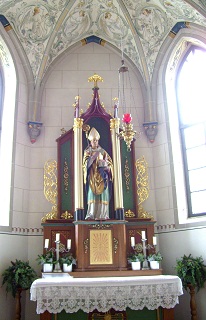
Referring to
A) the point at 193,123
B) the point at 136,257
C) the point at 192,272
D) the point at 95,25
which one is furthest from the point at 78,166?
the point at 95,25

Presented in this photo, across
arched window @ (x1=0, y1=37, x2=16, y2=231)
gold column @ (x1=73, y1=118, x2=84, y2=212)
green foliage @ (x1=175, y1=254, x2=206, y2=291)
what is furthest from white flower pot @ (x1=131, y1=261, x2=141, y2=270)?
arched window @ (x1=0, y1=37, x2=16, y2=231)

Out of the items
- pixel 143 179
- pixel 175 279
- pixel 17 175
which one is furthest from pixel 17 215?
pixel 175 279

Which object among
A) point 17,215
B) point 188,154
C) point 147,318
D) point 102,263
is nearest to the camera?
point 147,318

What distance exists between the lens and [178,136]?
10.2 m

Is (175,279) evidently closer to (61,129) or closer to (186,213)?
(186,213)

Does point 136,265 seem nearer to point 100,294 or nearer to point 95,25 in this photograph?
point 100,294

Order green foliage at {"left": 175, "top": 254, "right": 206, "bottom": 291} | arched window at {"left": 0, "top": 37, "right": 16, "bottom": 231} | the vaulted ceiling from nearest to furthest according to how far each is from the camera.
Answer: green foliage at {"left": 175, "top": 254, "right": 206, "bottom": 291}
arched window at {"left": 0, "top": 37, "right": 16, "bottom": 231}
the vaulted ceiling

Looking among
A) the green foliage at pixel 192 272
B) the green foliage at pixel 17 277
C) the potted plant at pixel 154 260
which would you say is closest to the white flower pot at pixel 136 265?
the potted plant at pixel 154 260

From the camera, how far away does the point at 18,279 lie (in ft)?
26.6

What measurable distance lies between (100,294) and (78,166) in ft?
10.7

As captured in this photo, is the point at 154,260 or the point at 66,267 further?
the point at 154,260

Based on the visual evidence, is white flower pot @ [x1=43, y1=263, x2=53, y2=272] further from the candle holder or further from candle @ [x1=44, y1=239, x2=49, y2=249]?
candle @ [x1=44, y1=239, x2=49, y2=249]

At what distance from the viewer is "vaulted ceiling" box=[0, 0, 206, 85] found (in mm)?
9812

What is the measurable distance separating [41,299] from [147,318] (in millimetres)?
2117
